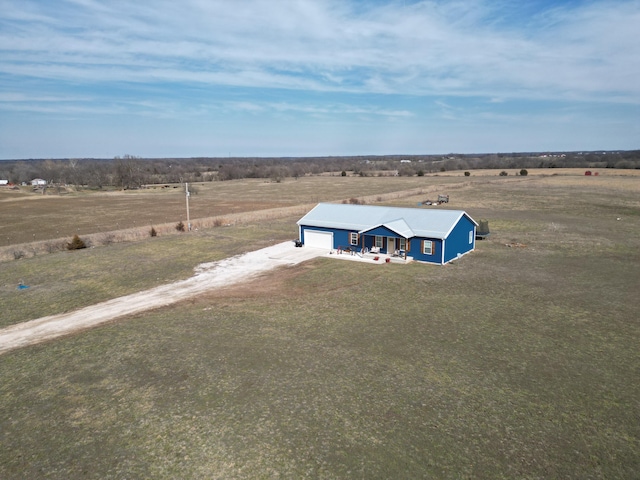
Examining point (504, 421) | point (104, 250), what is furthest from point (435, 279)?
point (104, 250)

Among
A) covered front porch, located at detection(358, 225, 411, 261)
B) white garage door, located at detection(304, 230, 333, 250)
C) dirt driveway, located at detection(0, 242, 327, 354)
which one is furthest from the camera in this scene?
white garage door, located at detection(304, 230, 333, 250)

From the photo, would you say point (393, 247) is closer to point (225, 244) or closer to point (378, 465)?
point (225, 244)

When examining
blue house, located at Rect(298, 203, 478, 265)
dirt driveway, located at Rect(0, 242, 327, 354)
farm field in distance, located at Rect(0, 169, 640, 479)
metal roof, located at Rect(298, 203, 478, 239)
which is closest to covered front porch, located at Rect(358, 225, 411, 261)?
blue house, located at Rect(298, 203, 478, 265)

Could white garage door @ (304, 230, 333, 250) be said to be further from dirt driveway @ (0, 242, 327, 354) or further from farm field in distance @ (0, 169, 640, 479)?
farm field in distance @ (0, 169, 640, 479)

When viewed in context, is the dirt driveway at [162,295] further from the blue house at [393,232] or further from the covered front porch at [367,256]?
the blue house at [393,232]

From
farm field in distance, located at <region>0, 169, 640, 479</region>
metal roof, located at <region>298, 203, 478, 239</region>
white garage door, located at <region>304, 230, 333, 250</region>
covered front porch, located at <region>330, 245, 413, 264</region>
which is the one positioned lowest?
farm field in distance, located at <region>0, 169, 640, 479</region>

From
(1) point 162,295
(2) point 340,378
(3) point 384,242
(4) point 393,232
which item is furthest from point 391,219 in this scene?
(2) point 340,378

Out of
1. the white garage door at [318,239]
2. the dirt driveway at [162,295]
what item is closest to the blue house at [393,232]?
the white garage door at [318,239]
